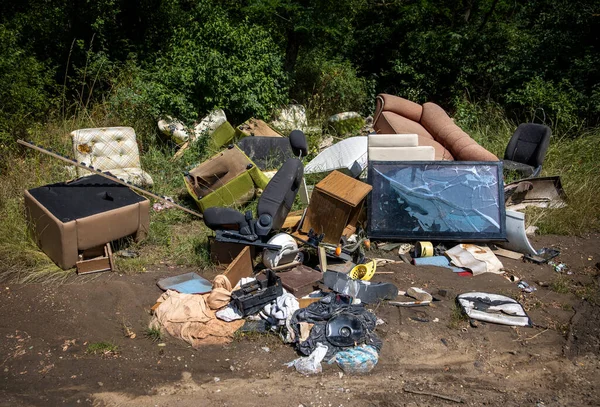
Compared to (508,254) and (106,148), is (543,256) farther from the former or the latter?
(106,148)

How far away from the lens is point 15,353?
4891 millimetres

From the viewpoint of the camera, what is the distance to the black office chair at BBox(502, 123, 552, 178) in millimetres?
8109

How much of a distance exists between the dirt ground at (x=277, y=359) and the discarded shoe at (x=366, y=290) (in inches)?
4.8

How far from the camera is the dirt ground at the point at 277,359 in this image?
172 inches

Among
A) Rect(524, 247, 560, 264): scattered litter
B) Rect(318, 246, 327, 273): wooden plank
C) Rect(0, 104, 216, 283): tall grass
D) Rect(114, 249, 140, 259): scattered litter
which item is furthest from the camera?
Rect(524, 247, 560, 264): scattered litter

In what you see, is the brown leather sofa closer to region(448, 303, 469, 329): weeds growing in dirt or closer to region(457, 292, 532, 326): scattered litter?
region(457, 292, 532, 326): scattered litter

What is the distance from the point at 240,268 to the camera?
5895 millimetres

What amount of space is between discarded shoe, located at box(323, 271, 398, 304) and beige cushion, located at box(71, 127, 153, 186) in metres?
3.44

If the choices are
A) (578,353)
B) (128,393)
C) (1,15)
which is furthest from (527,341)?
(1,15)

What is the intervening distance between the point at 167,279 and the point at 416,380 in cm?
280

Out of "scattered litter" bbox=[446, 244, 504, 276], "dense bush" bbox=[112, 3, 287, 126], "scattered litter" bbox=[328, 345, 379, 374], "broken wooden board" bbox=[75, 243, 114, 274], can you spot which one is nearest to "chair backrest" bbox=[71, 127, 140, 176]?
"dense bush" bbox=[112, 3, 287, 126]

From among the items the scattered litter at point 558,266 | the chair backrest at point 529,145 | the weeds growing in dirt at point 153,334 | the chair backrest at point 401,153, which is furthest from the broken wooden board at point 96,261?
the chair backrest at point 529,145

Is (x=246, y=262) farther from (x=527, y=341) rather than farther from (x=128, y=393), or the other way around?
(x=527, y=341)

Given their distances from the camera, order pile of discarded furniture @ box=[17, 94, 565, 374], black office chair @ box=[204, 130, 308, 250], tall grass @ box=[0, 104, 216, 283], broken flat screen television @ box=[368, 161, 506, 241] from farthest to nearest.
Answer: broken flat screen television @ box=[368, 161, 506, 241] → tall grass @ box=[0, 104, 216, 283] → black office chair @ box=[204, 130, 308, 250] → pile of discarded furniture @ box=[17, 94, 565, 374]
